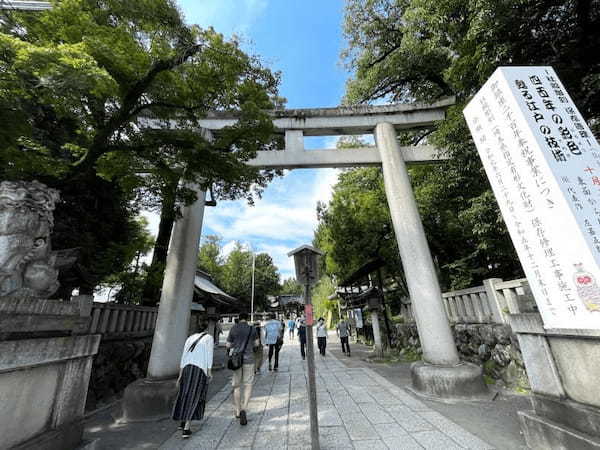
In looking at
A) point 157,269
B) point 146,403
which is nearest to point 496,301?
point 146,403

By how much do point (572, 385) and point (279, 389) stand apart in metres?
5.56

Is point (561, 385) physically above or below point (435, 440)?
above

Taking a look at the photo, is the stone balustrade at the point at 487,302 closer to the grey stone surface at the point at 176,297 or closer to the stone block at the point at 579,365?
the stone block at the point at 579,365

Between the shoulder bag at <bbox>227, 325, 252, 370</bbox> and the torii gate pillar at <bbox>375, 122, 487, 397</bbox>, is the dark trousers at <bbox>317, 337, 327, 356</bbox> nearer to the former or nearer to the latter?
the torii gate pillar at <bbox>375, 122, 487, 397</bbox>

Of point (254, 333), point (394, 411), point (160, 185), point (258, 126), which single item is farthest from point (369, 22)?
point (394, 411)

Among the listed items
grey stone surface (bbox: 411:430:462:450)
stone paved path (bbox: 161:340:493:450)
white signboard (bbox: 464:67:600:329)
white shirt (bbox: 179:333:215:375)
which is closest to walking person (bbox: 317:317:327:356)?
stone paved path (bbox: 161:340:493:450)

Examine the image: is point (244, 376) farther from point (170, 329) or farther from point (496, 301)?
point (496, 301)

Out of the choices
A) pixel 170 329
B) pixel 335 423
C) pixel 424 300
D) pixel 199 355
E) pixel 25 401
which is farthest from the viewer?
pixel 424 300

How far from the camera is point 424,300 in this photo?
5867 millimetres

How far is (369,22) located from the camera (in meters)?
9.95

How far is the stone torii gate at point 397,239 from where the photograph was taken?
195 inches

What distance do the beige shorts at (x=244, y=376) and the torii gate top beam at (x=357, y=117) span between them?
640 cm

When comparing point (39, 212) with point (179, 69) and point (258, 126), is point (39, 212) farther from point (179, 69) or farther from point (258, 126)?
point (258, 126)

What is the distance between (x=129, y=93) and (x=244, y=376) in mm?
5216
